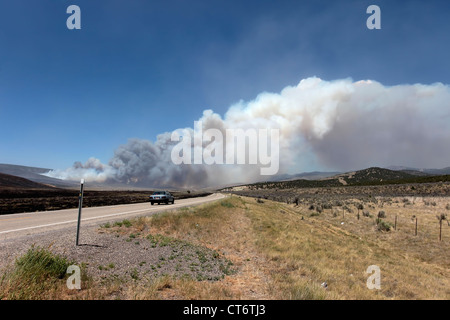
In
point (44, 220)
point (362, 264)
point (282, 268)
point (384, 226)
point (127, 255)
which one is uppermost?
point (127, 255)

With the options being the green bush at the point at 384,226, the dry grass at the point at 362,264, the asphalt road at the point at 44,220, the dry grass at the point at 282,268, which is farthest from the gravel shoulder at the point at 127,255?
the green bush at the point at 384,226

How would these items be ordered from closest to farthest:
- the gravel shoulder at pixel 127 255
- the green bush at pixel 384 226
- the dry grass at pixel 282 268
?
the dry grass at pixel 282 268 < the gravel shoulder at pixel 127 255 < the green bush at pixel 384 226

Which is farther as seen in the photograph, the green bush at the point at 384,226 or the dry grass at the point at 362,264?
the green bush at the point at 384,226

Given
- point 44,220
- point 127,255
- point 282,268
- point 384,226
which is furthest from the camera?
point 384,226

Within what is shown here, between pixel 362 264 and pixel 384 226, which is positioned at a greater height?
pixel 362 264

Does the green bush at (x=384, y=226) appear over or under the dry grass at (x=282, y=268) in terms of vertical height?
under

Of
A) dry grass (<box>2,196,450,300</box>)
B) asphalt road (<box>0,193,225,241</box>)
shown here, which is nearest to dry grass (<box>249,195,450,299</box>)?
dry grass (<box>2,196,450,300</box>)

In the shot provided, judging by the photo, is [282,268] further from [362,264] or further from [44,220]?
[44,220]

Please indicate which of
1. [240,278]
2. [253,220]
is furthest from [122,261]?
[253,220]

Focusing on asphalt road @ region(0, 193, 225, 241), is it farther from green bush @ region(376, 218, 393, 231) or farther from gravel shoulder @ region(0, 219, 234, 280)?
green bush @ region(376, 218, 393, 231)

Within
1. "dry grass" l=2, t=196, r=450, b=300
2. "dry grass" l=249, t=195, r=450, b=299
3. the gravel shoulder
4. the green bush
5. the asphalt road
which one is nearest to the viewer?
"dry grass" l=2, t=196, r=450, b=300

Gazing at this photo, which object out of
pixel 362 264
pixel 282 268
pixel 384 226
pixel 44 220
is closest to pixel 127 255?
pixel 282 268

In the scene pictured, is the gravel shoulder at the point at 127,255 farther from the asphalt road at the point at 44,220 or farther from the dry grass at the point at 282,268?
the asphalt road at the point at 44,220
